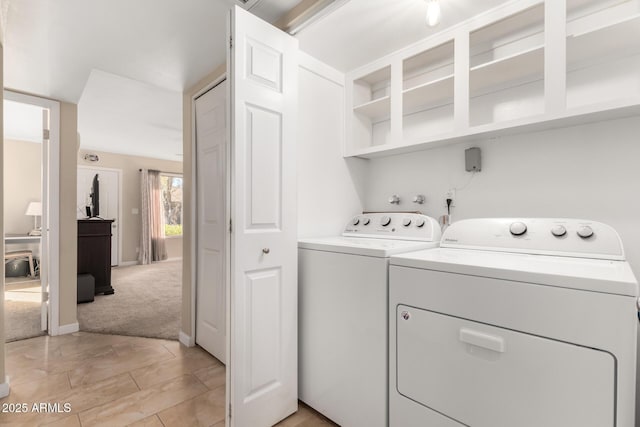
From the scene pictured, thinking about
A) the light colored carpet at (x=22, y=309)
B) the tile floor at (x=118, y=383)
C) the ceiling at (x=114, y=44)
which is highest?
the ceiling at (x=114, y=44)

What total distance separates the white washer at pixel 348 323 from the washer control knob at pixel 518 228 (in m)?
0.38

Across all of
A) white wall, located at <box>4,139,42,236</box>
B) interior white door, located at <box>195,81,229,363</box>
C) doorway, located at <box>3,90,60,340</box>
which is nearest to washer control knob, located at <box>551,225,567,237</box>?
interior white door, located at <box>195,81,229,363</box>

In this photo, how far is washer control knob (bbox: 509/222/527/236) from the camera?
1.41 m

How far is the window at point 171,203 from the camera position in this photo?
22.4 ft

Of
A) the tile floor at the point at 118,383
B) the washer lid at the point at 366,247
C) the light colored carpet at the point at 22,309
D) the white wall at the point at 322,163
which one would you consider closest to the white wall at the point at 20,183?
the light colored carpet at the point at 22,309

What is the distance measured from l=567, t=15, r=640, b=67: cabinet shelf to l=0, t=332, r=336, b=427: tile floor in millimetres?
2216

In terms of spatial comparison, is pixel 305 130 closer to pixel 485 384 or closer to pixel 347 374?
pixel 347 374

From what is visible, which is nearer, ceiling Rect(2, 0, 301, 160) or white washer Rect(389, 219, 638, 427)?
white washer Rect(389, 219, 638, 427)

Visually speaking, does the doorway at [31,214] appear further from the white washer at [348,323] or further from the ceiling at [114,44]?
the white washer at [348,323]

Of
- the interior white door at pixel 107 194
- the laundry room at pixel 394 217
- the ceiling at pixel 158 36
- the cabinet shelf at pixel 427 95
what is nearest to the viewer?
the laundry room at pixel 394 217

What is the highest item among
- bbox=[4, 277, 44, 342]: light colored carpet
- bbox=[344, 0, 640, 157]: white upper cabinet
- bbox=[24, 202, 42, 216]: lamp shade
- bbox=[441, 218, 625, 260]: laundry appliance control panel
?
bbox=[344, 0, 640, 157]: white upper cabinet

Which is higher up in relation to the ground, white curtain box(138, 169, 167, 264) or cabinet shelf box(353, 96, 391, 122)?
cabinet shelf box(353, 96, 391, 122)

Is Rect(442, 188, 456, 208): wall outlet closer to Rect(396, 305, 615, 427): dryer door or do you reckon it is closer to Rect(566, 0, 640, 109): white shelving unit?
Rect(566, 0, 640, 109): white shelving unit

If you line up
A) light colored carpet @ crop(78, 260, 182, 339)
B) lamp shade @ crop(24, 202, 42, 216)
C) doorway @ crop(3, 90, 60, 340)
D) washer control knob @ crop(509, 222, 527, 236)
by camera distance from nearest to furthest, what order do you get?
washer control knob @ crop(509, 222, 527, 236)
doorway @ crop(3, 90, 60, 340)
light colored carpet @ crop(78, 260, 182, 339)
lamp shade @ crop(24, 202, 42, 216)
